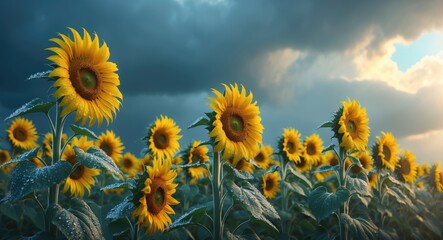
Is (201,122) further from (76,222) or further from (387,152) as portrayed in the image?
(387,152)

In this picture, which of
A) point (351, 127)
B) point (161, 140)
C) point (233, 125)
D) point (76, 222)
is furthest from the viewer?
point (161, 140)

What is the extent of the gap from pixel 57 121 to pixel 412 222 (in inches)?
368

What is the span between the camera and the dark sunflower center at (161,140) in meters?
9.11

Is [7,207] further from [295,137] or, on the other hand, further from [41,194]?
[295,137]

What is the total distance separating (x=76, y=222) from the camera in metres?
3.76

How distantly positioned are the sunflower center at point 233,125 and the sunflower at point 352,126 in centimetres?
229

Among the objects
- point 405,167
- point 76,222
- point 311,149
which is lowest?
point 76,222

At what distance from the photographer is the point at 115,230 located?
5.41 meters

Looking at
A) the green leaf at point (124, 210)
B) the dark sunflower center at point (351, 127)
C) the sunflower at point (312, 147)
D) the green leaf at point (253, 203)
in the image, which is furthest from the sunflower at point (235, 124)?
the sunflower at point (312, 147)

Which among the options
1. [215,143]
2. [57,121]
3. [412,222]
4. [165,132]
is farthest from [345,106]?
[412,222]

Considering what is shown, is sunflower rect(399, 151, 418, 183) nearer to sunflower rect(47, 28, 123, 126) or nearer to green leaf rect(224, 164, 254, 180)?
green leaf rect(224, 164, 254, 180)

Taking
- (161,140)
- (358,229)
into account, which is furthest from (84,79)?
(161,140)

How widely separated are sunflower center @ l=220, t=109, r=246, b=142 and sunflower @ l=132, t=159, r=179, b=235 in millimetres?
783

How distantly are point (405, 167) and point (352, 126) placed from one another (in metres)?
3.72
